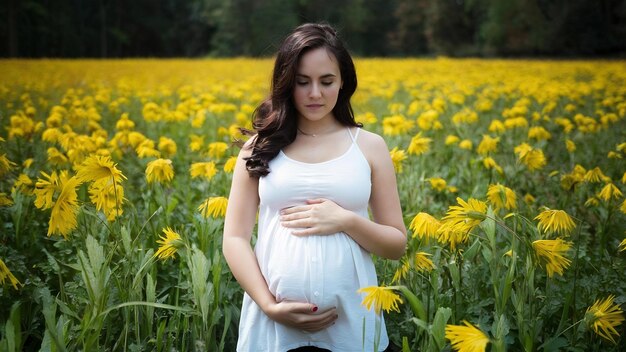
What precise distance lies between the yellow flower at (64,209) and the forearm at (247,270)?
0.46 meters

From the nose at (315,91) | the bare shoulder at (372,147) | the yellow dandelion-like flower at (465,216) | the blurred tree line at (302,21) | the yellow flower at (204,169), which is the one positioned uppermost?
the blurred tree line at (302,21)

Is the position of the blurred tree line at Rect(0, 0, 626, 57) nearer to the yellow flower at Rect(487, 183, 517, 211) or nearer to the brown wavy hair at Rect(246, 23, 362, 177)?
the brown wavy hair at Rect(246, 23, 362, 177)

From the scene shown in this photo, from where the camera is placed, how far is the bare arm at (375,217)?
5.01 feet

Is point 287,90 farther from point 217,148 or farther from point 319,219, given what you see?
point 217,148

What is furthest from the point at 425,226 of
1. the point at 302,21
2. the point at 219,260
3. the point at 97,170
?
the point at 302,21

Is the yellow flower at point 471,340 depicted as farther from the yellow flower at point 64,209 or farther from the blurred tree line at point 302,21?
the blurred tree line at point 302,21

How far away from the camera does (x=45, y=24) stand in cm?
1120

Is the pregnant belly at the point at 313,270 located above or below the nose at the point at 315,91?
below

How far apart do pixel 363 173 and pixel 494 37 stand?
17.5m

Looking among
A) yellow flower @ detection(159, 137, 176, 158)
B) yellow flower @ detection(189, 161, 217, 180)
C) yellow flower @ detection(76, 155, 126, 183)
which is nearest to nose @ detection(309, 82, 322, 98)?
yellow flower @ detection(76, 155, 126, 183)

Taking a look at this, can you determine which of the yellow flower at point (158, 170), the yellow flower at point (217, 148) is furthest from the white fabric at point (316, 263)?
the yellow flower at point (217, 148)

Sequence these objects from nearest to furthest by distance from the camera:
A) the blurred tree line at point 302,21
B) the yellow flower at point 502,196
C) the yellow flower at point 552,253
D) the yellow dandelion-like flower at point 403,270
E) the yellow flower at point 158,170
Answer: the yellow flower at point 552,253 < the yellow dandelion-like flower at point 403,270 < the yellow flower at point 502,196 < the yellow flower at point 158,170 < the blurred tree line at point 302,21

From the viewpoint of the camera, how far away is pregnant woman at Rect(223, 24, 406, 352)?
60.3 inches

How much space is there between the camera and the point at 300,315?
148 centimetres
